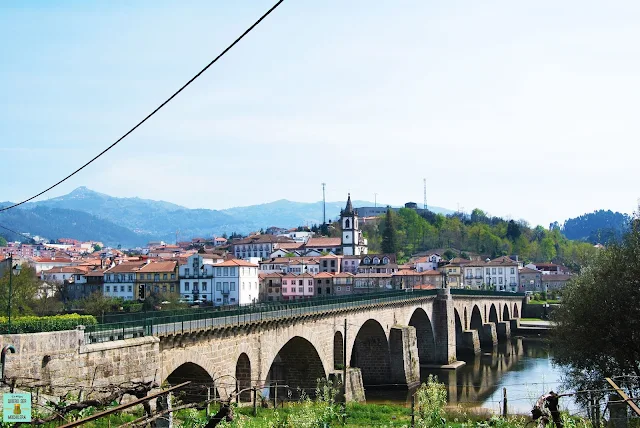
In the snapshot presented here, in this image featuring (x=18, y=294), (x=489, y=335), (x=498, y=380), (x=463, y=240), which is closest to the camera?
(x=498, y=380)

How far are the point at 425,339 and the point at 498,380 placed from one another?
13.0 metres

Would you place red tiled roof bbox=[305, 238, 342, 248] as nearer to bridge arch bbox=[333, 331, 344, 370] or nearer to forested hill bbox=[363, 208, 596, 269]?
forested hill bbox=[363, 208, 596, 269]

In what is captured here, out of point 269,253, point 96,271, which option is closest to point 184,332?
point 96,271

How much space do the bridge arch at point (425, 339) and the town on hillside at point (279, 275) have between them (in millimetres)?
27737

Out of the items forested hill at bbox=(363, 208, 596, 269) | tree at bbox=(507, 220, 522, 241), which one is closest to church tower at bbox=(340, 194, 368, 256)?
forested hill at bbox=(363, 208, 596, 269)

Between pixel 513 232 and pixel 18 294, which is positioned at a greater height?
pixel 513 232

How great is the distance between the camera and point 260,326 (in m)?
35.9

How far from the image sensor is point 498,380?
60.4 m

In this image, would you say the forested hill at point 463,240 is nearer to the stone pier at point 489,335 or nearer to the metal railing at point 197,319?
the stone pier at point 489,335

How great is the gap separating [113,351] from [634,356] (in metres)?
20.2

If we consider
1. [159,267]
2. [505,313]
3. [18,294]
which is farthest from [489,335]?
[18,294]

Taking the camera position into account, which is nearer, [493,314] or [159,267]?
[493,314]

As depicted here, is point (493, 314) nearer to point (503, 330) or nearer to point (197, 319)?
point (503, 330)

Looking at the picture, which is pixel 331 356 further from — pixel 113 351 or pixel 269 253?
pixel 269 253
